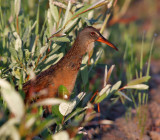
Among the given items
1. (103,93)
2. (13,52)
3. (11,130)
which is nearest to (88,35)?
(103,93)

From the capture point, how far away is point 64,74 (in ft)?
7.14

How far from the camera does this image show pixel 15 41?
2.31 m

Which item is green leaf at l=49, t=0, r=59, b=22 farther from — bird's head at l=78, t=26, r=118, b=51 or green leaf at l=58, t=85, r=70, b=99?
green leaf at l=58, t=85, r=70, b=99

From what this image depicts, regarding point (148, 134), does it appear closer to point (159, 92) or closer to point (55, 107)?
point (159, 92)

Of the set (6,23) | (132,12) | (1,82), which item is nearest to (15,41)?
(6,23)

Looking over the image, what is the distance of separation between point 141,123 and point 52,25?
51.6 inches

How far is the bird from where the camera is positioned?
6.92ft

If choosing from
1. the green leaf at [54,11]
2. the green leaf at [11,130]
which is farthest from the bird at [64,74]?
the green leaf at [11,130]

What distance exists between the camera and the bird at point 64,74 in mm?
2109

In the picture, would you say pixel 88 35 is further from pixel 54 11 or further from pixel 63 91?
pixel 63 91

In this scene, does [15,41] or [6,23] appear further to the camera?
[6,23]

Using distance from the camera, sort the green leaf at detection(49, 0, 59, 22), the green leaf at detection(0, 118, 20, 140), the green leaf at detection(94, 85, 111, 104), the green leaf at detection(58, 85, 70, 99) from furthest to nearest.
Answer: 1. the green leaf at detection(49, 0, 59, 22)
2. the green leaf at detection(94, 85, 111, 104)
3. the green leaf at detection(58, 85, 70, 99)
4. the green leaf at detection(0, 118, 20, 140)

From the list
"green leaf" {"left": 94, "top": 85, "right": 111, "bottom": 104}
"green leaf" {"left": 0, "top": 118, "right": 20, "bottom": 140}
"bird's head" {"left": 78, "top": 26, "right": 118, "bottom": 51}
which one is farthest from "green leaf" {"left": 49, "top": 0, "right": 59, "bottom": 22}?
"green leaf" {"left": 0, "top": 118, "right": 20, "bottom": 140}

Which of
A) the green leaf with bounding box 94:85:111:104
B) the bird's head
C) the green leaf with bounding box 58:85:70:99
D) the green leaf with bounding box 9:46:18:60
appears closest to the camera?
the green leaf with bounding box 58:85:70:99
